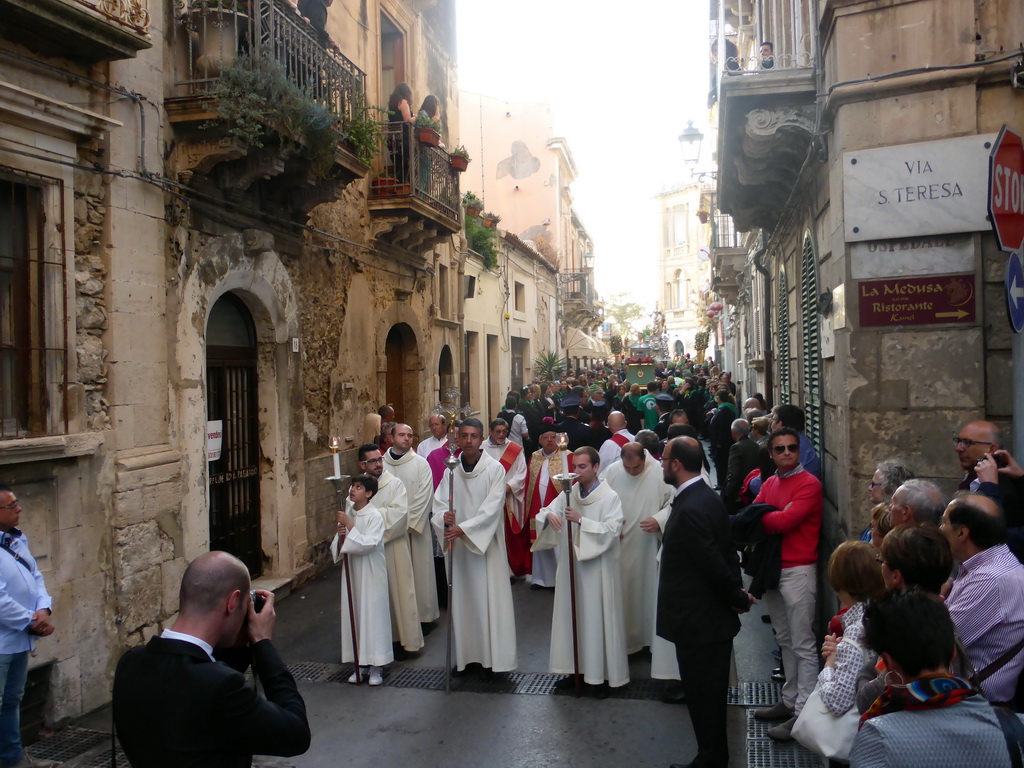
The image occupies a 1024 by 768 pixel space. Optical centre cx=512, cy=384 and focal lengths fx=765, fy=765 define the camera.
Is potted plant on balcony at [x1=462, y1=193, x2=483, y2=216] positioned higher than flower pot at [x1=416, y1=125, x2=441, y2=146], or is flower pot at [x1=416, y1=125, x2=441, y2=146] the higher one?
potted plant on balcony at [x1=462, y1=193, x2=483, y2=216]

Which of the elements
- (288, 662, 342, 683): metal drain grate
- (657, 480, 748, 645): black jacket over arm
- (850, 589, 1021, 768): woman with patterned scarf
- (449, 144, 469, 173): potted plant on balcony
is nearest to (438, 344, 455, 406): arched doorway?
(449, 144, 469, 173): potted plant on balcony

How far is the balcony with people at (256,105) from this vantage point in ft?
22.3

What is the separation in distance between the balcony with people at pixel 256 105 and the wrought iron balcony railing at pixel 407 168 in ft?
7.78

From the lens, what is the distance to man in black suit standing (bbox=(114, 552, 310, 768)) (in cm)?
231

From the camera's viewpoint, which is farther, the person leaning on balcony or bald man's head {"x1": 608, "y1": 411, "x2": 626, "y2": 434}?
the person leaning on balcony

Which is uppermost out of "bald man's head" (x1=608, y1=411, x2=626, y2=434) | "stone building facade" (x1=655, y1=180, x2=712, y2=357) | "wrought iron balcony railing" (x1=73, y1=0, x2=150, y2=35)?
"stone building facade" (x1=655, y1=180, x2=712, y2=357)

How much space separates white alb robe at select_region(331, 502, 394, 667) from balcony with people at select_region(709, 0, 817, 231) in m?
4.66

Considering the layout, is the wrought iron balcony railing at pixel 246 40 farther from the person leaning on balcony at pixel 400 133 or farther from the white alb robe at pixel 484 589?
the white alb robe at pixel 484 589

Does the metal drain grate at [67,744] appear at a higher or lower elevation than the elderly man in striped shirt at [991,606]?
lower

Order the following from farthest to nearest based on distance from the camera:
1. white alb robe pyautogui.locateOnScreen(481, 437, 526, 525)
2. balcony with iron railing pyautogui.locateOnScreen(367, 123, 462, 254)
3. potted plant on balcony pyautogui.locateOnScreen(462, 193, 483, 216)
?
potted plant on balcony pyautogui.locateOnScreen(462, 193, 483, 216)
balcony with iron railing pyautogui.locateOnScreen(367, 123, 462, 254)
white alb robe pyautogui.locateOnScreen(481, 437, 526, 525)

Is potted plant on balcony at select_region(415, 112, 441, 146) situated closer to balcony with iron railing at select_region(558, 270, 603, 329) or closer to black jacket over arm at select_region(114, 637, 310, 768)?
black jacket over arm at select_region(114, 637, 310, 768)

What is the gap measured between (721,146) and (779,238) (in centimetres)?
319

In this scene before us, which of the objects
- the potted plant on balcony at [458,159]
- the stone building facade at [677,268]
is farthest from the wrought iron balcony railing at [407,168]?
the stone building facade at [677,268]

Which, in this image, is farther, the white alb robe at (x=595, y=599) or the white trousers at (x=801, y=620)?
the white alb robe at (x=595, y=599)
